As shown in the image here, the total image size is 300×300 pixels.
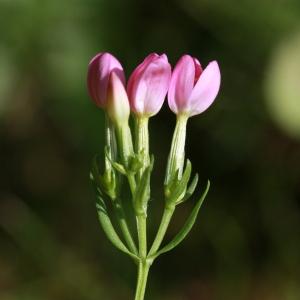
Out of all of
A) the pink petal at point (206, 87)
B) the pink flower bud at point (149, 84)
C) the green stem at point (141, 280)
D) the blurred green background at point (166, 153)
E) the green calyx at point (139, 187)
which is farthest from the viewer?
the blurred green background at point (166, 153)

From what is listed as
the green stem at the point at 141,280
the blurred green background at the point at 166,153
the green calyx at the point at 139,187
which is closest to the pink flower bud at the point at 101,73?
the green calyx at the point at 139,187

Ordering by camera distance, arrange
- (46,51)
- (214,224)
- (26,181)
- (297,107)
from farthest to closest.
Answer: 1. (26,181)
2. (214,224)
3. (46,51)
4. (297,107)

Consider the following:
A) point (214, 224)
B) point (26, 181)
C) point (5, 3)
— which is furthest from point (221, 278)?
point (5, 3)

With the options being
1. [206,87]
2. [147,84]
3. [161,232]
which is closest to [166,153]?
[206,87]

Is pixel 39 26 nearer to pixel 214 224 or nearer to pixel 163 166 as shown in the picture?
pixel 163 166

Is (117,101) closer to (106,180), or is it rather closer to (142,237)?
(106,180)

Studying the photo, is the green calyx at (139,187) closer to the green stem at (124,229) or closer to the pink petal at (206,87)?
the green stem at (124,229)
